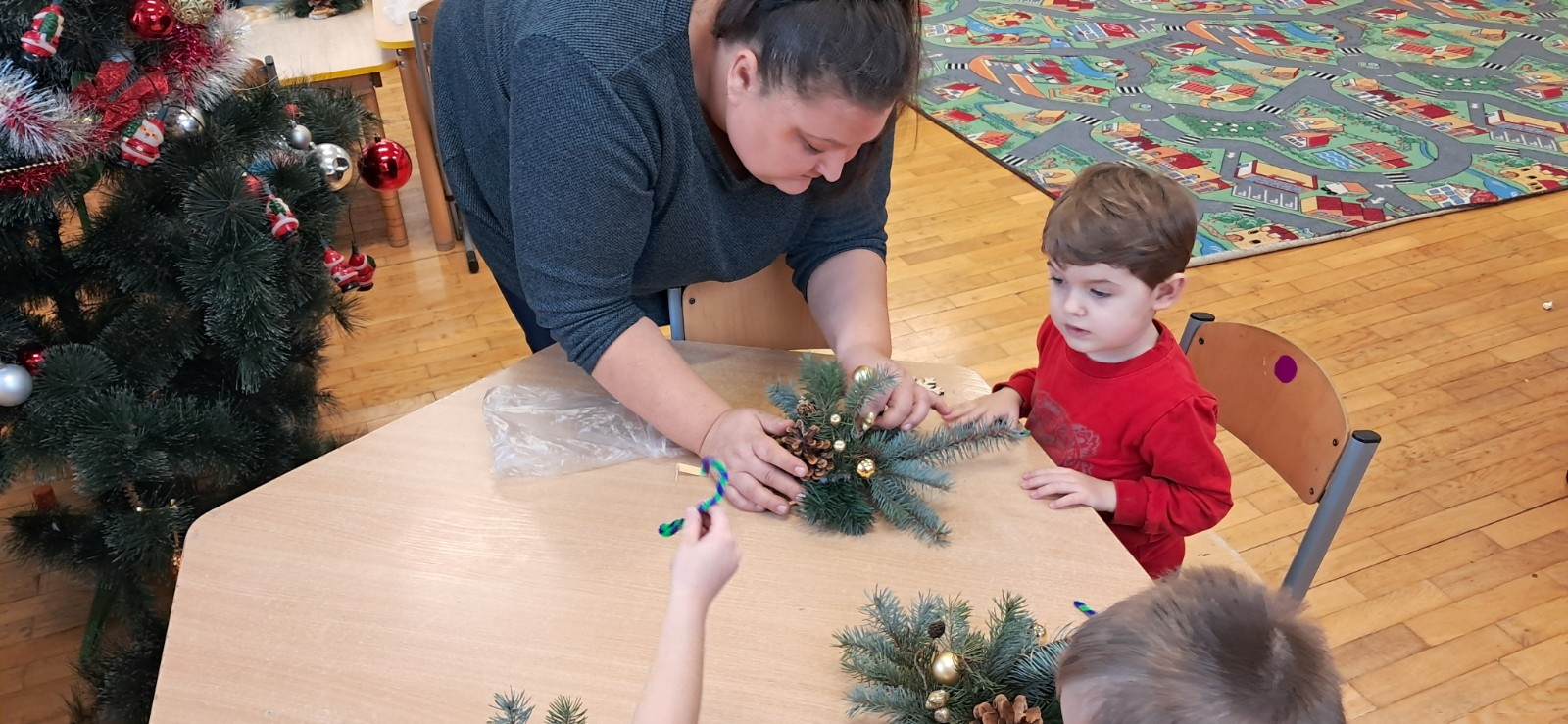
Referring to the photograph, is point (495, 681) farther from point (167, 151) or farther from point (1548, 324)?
point (1548, 324)

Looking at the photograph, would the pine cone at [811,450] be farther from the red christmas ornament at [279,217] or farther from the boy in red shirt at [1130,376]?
the red christmas ornament at [279,217]

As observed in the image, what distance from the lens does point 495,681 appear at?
0.99 m

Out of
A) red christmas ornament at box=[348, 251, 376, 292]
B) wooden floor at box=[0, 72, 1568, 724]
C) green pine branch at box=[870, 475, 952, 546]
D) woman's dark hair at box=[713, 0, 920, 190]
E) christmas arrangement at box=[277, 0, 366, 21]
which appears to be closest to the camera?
woman's dark hair at box=[713, 0, 920, 190]

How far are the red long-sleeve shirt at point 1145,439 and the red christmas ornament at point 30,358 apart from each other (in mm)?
1396

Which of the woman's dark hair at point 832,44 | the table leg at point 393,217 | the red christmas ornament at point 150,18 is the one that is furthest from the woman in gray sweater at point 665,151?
the table leg at point 393,217

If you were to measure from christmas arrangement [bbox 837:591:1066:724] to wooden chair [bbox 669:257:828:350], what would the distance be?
0.64 metres

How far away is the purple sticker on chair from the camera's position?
142 cm

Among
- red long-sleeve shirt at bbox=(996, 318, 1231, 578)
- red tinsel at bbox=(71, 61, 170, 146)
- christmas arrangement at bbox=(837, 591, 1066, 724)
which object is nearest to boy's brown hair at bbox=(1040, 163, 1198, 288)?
red long-sleeve shirt at bbox=(996, 318, 1231, 578)

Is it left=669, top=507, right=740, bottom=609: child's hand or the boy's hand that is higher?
left=669, top=507, right=740, bottom=609: child's hand

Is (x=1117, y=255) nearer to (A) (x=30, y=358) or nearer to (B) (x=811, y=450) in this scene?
(B) (x=811, y=450)

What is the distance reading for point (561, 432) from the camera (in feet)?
4.23

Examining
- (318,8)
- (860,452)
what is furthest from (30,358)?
(318,8)

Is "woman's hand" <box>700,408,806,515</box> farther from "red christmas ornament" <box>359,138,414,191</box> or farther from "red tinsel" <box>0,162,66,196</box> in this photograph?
"red christmas ornament" <box>359,138,414,191</box>

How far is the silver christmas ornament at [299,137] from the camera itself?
5.76 ft
